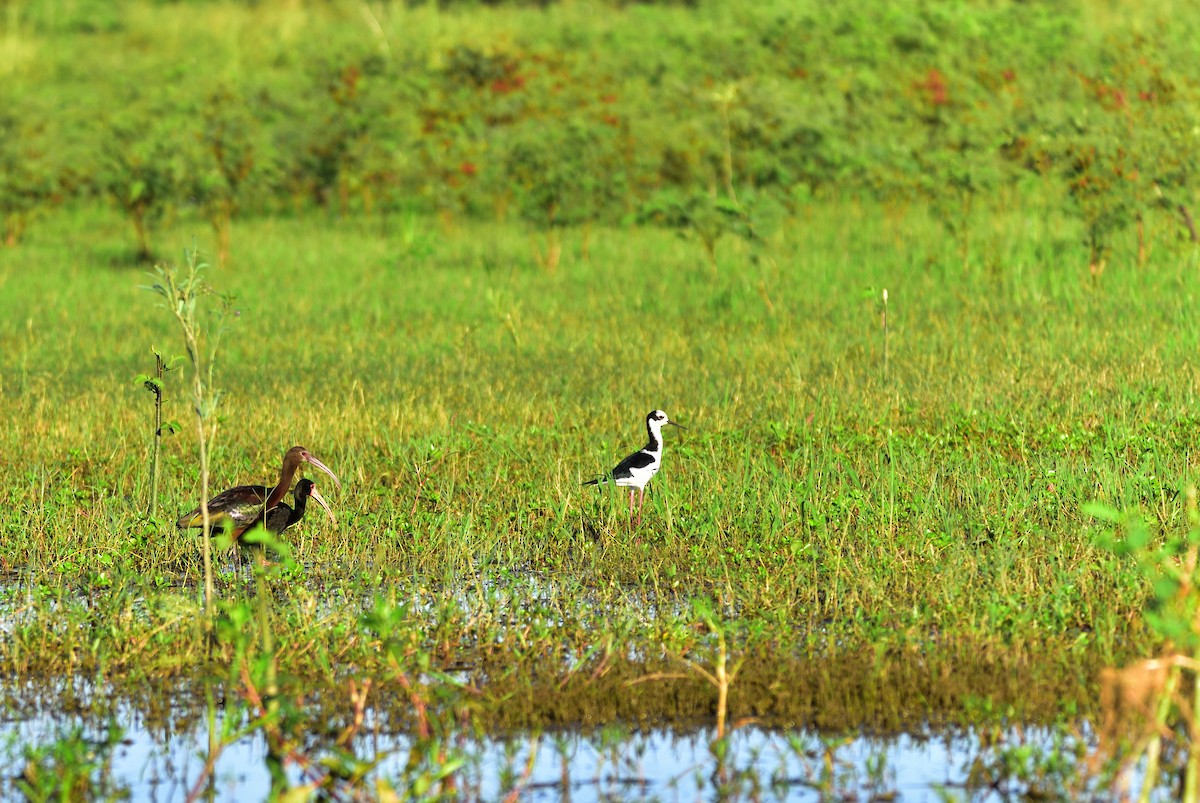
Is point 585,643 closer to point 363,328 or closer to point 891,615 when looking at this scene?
point 891,615

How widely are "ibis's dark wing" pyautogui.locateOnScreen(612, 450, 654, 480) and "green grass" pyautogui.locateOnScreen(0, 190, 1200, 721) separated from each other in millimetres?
217

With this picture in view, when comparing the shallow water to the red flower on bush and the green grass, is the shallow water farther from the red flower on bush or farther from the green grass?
the red flower on bush

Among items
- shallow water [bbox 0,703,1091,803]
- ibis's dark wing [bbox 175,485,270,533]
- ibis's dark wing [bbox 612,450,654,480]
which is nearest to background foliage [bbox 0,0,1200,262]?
ibis's dark wing [bbox 612,450,654,480]

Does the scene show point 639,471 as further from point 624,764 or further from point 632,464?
point 624,764

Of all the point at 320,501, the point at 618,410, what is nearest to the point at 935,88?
the point at 618,410

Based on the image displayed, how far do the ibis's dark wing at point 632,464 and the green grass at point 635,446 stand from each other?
0.71ft

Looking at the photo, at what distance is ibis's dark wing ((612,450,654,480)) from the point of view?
7.45 metres

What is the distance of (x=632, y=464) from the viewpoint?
7492 mm

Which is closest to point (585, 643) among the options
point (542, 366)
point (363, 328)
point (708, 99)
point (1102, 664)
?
point (1102, 664)

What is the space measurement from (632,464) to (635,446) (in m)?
1.65

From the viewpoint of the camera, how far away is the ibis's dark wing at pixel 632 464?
7.45 metres

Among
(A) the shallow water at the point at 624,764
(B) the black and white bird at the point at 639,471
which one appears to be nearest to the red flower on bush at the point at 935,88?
(B) the black and white bird at the point at 639,471

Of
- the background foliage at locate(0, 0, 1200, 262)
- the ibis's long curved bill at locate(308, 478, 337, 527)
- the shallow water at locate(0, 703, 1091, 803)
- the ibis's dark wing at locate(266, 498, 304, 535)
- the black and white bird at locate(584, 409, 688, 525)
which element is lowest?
the shallow water at locate(0, 703, 1091, 803)

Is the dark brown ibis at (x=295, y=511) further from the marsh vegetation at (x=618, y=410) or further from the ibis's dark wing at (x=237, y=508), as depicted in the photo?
the marsh vegetation at (x=618, y=410)
